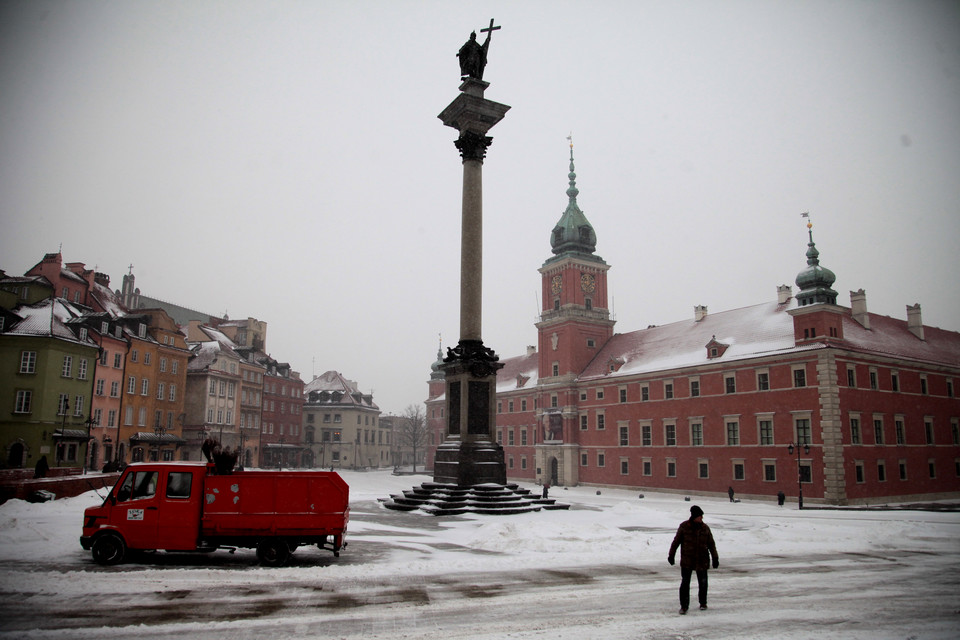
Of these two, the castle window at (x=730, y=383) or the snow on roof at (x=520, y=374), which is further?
the snow on roof at (x=520, y=374)

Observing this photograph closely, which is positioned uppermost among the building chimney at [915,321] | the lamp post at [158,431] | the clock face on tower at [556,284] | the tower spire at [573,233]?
the tower spire at [573,233]

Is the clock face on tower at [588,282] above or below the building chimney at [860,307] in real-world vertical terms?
above

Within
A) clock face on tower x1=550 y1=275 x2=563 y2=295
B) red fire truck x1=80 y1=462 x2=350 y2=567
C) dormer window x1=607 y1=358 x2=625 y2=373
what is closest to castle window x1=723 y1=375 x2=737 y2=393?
dormer window x1=607 y1=358 x2=625 y2=373

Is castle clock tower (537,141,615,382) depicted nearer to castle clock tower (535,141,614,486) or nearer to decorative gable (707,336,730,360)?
castle clock tower (535,141,614,486)

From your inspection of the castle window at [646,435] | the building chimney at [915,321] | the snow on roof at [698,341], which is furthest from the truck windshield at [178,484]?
the building chimney at [915,321]

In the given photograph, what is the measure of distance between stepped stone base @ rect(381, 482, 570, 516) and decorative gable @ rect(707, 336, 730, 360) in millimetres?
30566

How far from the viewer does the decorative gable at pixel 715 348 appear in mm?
52384

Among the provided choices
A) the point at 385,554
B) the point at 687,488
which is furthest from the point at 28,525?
the point at 687,488

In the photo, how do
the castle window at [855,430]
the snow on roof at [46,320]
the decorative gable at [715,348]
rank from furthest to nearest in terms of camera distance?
the decorative gable at [715,348] < the castle window at [855,430] < the snow on roof at [46,320]

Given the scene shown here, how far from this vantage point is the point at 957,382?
171ft

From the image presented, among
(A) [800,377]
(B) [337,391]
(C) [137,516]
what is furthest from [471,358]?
(B) [337,391]

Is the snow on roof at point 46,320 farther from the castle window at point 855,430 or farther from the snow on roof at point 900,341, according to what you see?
the snow on roof at point 900,341

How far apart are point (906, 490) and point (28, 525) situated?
50.2m

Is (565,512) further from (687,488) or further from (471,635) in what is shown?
(687,488)
